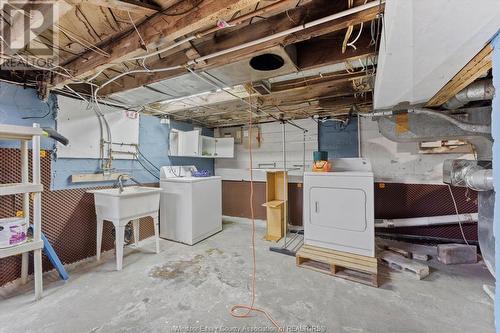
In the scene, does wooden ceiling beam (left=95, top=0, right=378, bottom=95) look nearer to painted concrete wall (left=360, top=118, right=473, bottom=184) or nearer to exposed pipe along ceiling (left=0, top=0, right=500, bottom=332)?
exposed pipe along ceiling (left=0, top=0, right=500, bottom=332)

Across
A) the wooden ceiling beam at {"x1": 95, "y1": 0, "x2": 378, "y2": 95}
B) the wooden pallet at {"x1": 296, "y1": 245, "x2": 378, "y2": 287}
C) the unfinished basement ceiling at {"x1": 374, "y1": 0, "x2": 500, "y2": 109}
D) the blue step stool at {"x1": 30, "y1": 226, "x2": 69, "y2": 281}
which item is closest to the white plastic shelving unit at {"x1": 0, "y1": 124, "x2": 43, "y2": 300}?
the blue step stool at {"x1": 30, "y1": 226, "x2": 69, "y2": 281}

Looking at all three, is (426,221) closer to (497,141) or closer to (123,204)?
(497,141)

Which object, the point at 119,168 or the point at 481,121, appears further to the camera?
the point at 119,168

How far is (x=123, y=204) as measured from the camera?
2588mm

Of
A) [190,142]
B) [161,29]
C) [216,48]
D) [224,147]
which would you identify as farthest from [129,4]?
[224,147]

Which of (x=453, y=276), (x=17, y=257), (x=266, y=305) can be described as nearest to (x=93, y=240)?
(x=17, y=257)

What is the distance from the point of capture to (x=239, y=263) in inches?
109

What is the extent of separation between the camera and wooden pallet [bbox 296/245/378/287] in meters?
2.27

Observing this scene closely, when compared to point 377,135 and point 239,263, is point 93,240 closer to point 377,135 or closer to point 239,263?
point 239,263

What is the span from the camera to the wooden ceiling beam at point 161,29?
3.95ft

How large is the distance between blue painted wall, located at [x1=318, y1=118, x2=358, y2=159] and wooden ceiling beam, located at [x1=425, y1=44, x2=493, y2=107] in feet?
5.22

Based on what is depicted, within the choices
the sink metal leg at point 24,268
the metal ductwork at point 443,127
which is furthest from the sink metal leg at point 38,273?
the metal ductwork at point 443,127

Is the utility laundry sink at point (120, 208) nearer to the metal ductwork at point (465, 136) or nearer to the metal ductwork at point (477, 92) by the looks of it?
the metal ductwork at point (465, 136)

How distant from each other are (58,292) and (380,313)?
10.1 feet
